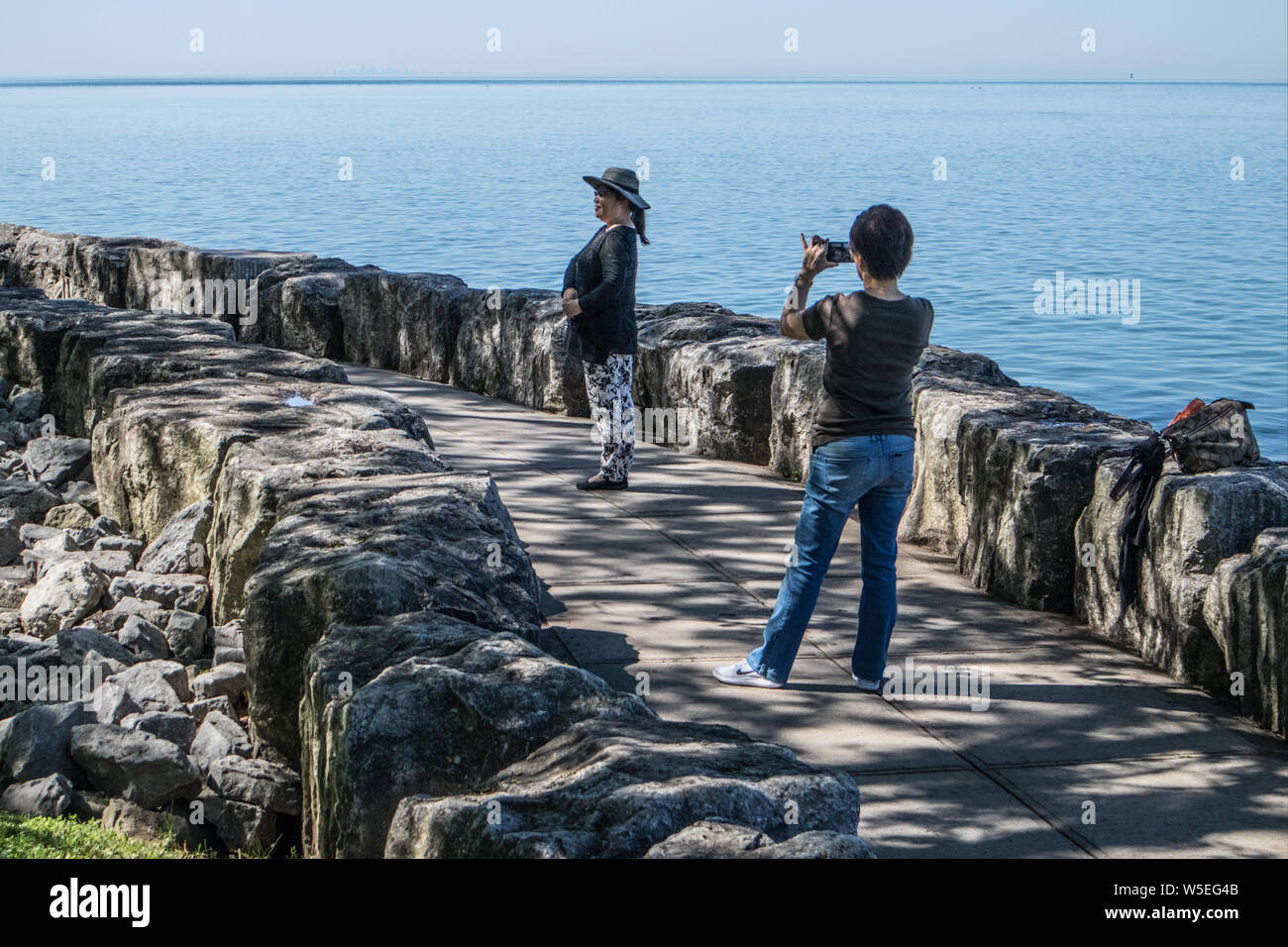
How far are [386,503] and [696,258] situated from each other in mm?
33666

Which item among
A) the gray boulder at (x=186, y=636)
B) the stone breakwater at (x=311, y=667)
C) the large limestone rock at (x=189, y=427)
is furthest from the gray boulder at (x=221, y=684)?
the large limestone rock at (x=189, y=427)

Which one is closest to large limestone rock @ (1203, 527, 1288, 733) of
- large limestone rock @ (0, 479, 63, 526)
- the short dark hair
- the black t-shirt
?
the black t-shirt

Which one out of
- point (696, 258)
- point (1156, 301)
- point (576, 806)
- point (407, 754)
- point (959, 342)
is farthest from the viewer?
point (696, 258)

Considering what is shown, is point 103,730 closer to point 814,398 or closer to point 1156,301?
point 814,398

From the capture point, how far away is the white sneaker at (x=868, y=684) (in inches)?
214

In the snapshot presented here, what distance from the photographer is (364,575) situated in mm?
4340

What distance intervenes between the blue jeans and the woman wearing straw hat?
2942 millimetres

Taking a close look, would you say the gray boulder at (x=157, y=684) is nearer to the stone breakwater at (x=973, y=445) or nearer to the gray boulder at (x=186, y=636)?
the gray boulder at (x=186, y=636)

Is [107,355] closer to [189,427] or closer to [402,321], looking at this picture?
[189,427]

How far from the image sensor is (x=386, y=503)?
5.17 metres

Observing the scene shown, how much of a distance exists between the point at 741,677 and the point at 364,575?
5.59ft

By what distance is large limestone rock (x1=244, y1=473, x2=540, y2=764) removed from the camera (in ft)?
14.3

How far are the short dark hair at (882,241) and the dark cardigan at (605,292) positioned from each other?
2919mm

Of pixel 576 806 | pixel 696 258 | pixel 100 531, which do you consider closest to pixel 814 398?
pixel 100 531
